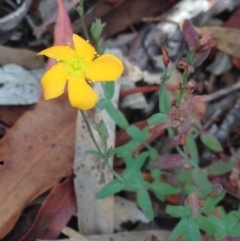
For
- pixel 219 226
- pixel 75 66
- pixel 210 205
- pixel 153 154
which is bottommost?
pixel 210 205

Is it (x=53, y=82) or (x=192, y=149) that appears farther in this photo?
(x=192, y=149)

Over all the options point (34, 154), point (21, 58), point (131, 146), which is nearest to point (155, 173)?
point (131, 146)

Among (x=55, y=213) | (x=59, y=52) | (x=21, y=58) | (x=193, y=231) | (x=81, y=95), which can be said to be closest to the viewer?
(x=81, y=95)

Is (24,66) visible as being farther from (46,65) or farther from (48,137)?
(48,137)

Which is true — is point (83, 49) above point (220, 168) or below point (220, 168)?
above

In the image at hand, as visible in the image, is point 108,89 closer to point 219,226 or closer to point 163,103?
point 163,103

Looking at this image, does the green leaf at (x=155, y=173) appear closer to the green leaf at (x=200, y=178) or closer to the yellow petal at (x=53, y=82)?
the green leaf at (x=200, y=178)
